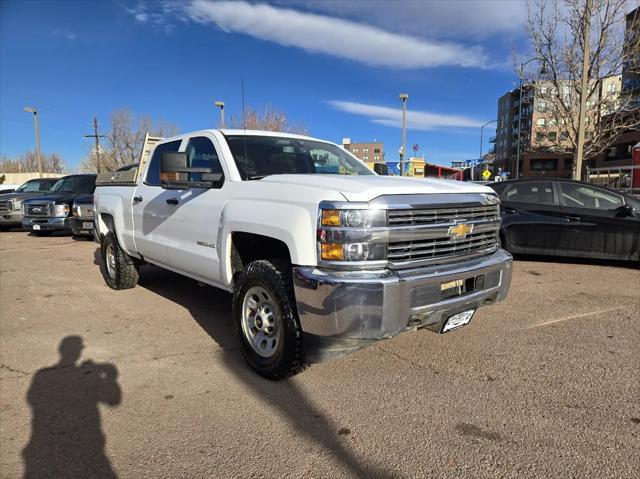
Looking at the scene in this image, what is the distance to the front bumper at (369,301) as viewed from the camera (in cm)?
281

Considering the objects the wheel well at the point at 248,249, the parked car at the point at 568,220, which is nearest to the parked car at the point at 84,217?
the wheel well at the point at 248,249

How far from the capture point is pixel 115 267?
634cm

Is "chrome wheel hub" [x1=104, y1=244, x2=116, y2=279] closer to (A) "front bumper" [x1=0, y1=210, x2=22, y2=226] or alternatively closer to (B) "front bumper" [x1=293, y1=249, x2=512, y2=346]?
(B) "front bumper" [x1=293, y1=249, x2=512, y2=346]

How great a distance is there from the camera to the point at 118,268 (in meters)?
6.25

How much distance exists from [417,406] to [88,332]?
3.40m

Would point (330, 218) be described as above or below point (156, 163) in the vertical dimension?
below

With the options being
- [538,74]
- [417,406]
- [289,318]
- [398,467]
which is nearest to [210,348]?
[289,318]

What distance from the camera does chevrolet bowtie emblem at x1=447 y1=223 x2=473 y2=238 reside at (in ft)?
10.8

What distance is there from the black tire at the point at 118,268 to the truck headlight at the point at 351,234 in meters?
4.25

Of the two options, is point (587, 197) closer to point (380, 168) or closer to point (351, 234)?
point (380, 168)

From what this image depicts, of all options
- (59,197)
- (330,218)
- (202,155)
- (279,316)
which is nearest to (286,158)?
(202,155)

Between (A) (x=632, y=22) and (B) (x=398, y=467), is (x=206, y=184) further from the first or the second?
(A) (x=632, y=22)

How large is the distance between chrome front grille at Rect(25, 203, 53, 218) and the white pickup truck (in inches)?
402

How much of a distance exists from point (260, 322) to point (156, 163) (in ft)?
9.24
